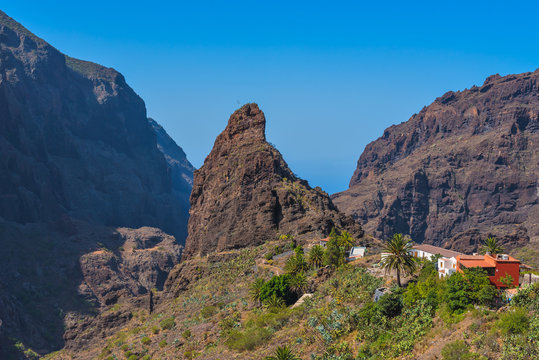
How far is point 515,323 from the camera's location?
4431 centimetres

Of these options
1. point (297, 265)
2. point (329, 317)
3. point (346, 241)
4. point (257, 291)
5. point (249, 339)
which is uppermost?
point (346, 241)

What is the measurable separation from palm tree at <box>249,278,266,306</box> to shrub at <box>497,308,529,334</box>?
144ft

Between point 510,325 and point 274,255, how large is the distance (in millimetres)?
62092

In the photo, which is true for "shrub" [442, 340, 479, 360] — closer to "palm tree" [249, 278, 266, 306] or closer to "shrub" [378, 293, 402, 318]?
"shrub" [378, 293, 402, 318]

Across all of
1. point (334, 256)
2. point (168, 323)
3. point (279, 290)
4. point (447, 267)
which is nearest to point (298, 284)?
point (279, 290)

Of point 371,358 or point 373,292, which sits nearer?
point 371,358

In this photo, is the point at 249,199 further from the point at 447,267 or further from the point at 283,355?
the point at 283,355

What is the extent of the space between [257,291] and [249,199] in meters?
36.4

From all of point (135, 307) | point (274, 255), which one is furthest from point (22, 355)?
point (274, 255)

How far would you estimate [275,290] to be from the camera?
271ft

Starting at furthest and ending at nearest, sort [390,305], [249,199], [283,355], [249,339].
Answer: [249,199]
[249,339]
[390,305]
[283,355]

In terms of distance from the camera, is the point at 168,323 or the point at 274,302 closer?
Answer: the point at 274,302

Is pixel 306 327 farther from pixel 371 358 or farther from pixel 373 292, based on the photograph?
pixel 371 358

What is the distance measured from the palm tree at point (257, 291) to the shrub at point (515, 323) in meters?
43.9
